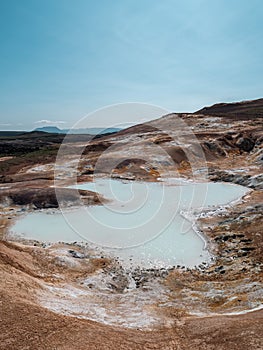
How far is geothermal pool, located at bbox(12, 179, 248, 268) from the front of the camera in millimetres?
25047

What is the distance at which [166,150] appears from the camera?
66.6 m

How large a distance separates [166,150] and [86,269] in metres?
48.0

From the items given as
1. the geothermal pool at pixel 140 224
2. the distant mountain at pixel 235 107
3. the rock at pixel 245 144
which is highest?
the distant mountain at pixel 235 107

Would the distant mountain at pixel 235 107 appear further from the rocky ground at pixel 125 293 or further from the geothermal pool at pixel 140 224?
the rocky ground at pixel 125 293

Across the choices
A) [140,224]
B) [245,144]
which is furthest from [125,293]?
[245,144]

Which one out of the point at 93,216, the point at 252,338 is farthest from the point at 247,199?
the point at 252,338

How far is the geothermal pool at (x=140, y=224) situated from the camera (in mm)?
25047

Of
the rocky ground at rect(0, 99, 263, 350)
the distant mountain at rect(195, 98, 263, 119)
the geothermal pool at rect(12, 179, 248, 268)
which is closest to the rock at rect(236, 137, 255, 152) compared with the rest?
the geothermal pool at rect(12, 179, 248, 268)

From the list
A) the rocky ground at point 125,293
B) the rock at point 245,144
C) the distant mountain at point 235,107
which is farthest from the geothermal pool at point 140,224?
the distant mountain at point 235,107

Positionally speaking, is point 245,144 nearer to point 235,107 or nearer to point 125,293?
point 125,293

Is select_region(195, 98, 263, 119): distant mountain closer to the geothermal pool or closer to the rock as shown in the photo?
the rock

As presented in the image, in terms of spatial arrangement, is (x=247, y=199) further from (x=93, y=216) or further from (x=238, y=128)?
(x=238, y=128)

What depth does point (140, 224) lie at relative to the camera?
31.3 m

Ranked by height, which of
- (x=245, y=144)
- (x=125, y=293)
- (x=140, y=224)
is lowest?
(x=125, y=293)
